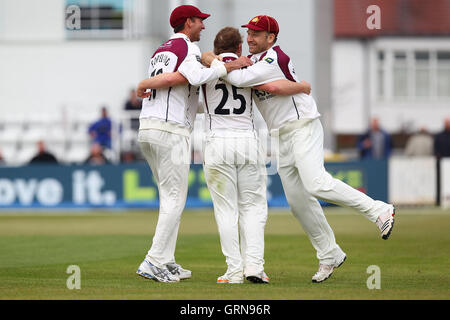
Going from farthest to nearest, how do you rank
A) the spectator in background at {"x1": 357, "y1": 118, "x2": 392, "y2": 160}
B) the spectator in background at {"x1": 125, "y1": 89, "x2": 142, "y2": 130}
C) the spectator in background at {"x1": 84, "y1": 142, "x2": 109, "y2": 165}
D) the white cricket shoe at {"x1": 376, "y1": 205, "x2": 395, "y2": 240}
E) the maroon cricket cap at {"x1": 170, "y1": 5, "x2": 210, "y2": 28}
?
the spectator in background at {"x1": 357, "y1": 118, "x2": 392, "y2": 160} < the spectator in background at {"x1": 125, "y1": 89, "x2": 142, "y2": 130} < the spectator in background at {"x1": 84, "y1": 142, "x2": 109, "y2": 165} < the maroon cricket cap at {"x1": 170, "y1": 5, "x2": 210, "y2": 28} < the white cricket shoe at {"x1": 376, "y1": 205, "x2": 395, "y2": 240}

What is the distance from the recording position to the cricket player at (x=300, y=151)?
931 centimetres

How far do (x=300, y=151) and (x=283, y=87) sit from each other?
63cm

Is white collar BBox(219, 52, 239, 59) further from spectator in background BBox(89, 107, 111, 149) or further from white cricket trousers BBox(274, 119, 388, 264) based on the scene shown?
spectator in background BBox(89, 107, 111, 149)

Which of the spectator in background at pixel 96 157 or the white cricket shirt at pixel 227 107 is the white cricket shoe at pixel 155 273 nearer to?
the white cricket shirt at pixel 227 107

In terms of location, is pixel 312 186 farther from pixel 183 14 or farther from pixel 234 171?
pixel 183 14

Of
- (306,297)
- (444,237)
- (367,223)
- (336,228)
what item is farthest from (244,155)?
(367,223)

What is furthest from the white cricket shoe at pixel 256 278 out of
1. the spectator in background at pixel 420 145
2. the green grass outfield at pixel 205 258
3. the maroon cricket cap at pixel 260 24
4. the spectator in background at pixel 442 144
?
the spectator in background at pixel 420 145

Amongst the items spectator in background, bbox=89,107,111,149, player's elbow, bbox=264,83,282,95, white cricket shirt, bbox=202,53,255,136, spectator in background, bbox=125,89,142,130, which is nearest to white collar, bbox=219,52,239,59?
white cricket shirt, bbox=202,53,255,136

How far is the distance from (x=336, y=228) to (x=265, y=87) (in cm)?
857

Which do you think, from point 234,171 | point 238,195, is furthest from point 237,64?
point 238,195

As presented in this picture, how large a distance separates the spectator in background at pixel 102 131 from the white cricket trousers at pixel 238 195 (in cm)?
1470

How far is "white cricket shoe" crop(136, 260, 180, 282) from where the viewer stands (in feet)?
31.2

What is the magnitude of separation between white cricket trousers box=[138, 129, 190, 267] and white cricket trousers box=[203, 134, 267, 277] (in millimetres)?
320

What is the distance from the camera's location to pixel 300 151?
9438mm
